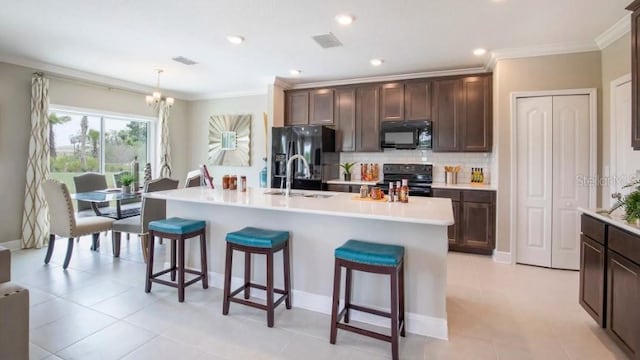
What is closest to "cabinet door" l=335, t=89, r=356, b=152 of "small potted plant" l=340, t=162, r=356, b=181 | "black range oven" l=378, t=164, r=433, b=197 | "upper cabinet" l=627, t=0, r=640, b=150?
"small potted plant" l=340, t=162, r=356, b=181

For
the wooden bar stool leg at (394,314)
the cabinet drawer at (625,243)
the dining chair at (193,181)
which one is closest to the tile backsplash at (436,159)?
the dining chair at (193,181)

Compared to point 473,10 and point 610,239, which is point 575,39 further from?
point 610,239

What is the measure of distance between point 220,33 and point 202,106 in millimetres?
3815

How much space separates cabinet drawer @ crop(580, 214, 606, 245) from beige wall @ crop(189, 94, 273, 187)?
5.03 m

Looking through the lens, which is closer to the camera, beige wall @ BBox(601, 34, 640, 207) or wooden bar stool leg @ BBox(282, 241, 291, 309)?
wooden bar stool leg @ BBox(282, 241, 291, 309)

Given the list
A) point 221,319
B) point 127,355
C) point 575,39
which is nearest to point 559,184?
point 575,39

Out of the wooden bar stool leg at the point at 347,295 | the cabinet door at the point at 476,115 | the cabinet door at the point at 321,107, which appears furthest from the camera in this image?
the cabinet door at the point at 321,107

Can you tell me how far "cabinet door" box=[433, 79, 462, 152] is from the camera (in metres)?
4.73

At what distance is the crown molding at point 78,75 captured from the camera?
14.6ft

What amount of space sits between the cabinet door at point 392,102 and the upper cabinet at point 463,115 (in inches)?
19.4

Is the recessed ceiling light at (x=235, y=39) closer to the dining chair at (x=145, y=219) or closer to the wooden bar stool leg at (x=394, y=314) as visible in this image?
the dining chair at (x=145, y=219)

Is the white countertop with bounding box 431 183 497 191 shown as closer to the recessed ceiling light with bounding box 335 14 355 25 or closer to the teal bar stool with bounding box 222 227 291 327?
the recessed ceiling light with bounding box 335 14 355 25

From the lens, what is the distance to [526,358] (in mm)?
2152

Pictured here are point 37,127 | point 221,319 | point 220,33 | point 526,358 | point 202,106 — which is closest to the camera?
point 526,358
